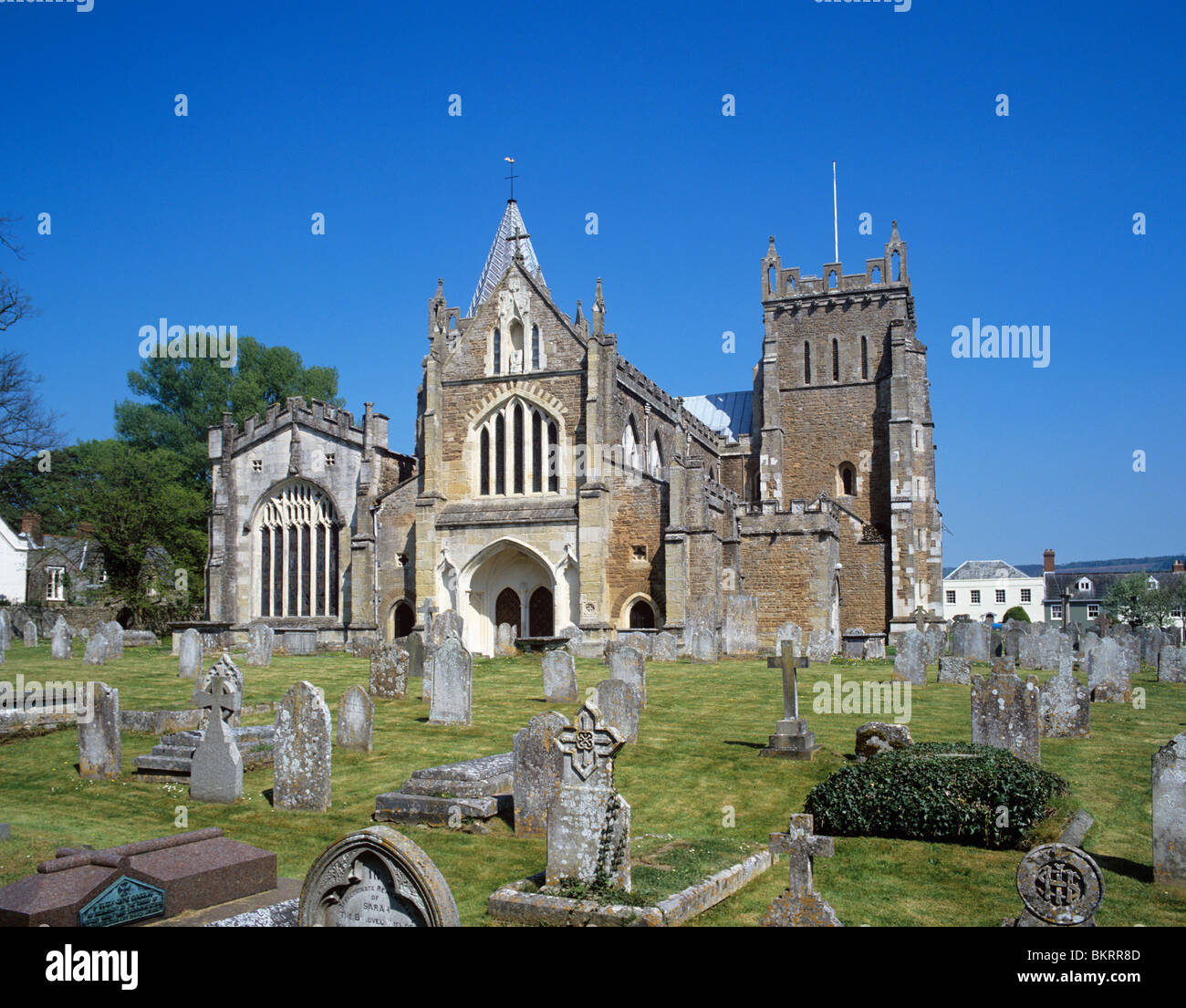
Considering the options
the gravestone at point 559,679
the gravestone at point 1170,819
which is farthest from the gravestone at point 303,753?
the gravestone at point 1170,819

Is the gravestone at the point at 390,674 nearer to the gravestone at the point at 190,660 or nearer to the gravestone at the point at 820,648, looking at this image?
the gravestone at the point at 190,660

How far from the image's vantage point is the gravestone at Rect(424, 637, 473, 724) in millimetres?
15859

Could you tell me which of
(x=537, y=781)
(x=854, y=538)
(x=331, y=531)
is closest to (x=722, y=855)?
(x=537, y=781)

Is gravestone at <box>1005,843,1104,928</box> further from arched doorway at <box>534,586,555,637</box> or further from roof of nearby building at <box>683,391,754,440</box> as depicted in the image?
roof of nearby building at <box>683,391,754,440</box>

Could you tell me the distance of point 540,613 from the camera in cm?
3425

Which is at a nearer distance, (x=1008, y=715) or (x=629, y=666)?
(x=1008, y=715)

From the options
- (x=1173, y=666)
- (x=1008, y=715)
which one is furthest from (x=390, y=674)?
(x=1173, y=666)

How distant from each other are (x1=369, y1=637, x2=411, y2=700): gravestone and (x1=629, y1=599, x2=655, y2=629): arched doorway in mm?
13410

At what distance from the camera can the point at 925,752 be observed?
1122 centimetres

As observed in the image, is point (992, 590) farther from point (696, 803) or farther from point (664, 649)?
point (696, 803)

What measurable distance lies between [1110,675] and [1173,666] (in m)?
5.52

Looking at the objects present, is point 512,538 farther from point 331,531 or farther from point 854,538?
point 854,538

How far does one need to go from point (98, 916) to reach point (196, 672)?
16207 mm

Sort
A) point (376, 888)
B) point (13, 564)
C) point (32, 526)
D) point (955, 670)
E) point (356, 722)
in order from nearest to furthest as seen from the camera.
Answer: point (376, 888) < point (356, 722) < point (955, 670) < point (13, 564) < point (32, 526)
